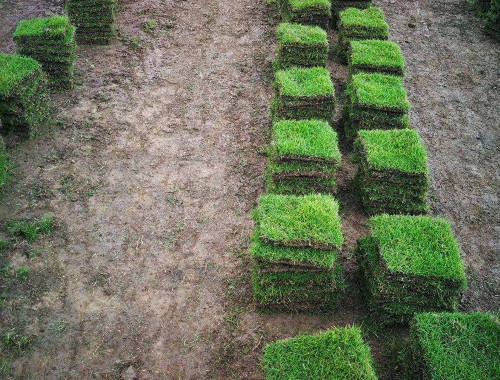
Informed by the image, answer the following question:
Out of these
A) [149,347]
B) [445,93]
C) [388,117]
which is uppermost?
[388,117]

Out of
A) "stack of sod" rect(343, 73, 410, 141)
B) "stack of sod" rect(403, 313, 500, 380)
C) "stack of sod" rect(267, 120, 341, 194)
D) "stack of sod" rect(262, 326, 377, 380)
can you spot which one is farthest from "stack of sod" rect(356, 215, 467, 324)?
"stack of sod" rect(343, 73, 410, 141)

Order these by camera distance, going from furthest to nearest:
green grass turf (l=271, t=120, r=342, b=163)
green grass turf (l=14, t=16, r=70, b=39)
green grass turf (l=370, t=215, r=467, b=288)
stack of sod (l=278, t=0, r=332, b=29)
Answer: stack of sod (l=278, t=0, r=332, b=29), green grass turf (l=14, t=16, r=70, b=39), green grass turf (l=271, t=120, r=342, b=163), green grass turf (l=370, t=215, r=467, b=288)

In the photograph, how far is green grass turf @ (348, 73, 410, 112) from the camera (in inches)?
357

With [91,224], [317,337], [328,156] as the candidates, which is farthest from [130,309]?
[328,156]

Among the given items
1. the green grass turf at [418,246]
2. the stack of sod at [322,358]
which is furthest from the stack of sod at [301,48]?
the stack of sod at [322,358]

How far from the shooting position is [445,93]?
1176 centimetres

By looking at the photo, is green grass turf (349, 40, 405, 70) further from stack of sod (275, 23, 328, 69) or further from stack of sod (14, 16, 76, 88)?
stack of sod (14, 16, 76, 88)

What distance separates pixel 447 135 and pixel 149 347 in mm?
7624

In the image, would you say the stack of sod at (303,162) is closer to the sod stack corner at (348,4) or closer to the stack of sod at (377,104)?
the stack of sod at (377,104)

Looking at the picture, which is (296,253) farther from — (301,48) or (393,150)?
(301,48)

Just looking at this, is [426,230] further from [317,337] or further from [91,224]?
[91,224]

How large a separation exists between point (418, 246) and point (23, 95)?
7.51 m

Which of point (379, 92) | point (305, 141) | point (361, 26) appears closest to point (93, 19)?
point (361, 26)

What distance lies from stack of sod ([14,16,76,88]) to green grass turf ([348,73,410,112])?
6084 millimetres
